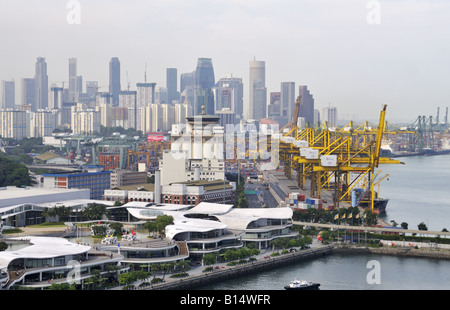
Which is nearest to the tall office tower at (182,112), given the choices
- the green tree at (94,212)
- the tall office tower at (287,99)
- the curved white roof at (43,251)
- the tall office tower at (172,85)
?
the tall office tower at (287,99)

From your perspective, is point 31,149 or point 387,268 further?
point 31,149

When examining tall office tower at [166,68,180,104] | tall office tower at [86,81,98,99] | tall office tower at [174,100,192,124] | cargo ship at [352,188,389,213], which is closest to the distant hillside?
cargo ship at [352,188,389,213]

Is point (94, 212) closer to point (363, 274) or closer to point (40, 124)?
point (363, 274)

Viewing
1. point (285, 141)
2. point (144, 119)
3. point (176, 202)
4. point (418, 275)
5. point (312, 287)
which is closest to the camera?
point (312, 287)

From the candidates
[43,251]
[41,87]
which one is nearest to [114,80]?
[41,87]

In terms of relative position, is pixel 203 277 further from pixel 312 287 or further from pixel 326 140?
pixel 326 140

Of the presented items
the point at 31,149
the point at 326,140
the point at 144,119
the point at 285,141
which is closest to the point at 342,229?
the point at 326,140

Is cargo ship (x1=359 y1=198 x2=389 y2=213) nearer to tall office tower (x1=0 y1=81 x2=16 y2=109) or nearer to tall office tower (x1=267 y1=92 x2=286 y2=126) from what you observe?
tall office tower (x1=267 y1=92 x2=286 y2=126)

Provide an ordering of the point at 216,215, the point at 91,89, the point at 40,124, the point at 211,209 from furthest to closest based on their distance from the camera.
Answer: the point at 91,89, the point at 40,124, the point at 211,209, the point at 216,215
